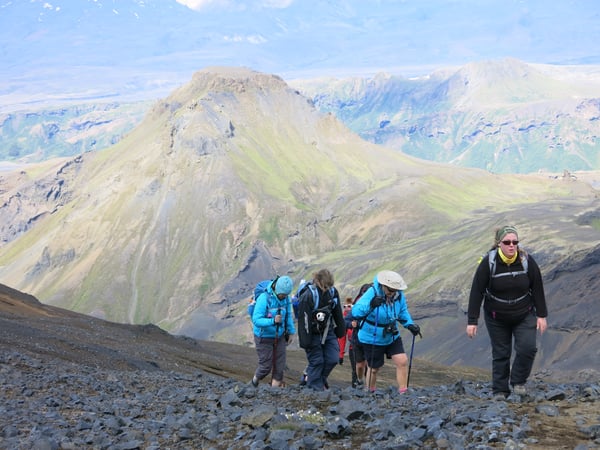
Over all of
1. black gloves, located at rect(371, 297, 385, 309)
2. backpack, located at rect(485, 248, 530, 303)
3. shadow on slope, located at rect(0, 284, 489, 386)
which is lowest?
shadow on slope, located at rect(0, 284, 489, 386)

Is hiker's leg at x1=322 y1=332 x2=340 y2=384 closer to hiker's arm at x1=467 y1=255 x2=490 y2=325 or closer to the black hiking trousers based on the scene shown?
the black hiking trousers

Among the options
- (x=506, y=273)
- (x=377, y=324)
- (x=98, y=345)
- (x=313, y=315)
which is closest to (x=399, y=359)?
(x=377, y=324)

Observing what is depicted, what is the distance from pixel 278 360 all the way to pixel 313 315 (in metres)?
2.46

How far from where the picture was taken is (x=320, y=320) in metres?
16.3

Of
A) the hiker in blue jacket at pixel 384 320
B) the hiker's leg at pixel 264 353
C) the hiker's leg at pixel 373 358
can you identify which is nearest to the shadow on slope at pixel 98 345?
the hiker's leg at pixel 264 353

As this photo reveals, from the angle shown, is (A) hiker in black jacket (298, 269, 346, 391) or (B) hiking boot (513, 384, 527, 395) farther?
(A) hiker in black jacket (298, 269, 346, 391)

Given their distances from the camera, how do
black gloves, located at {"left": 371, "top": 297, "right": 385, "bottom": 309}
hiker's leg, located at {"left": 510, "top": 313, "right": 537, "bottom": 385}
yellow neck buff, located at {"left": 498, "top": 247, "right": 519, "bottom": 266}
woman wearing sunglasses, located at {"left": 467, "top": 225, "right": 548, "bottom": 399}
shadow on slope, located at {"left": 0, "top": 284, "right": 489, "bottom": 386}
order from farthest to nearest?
1. shadow on slope, located at {"left": 0, "top": 284, "right": 489, "bottom": 386}
2. black gloves, located at {"left": 371, "top": 297, "right": 385, "bottom": 309}
3. hiker's leg, located at {"left": 510, "top": 313, "right": 537, "bottom": 385}
4. woman wearing sunglasses, located at {"left": 467, "top": 225, "right": 548, "bottom": 399}
5. yellow neck buff, located at {"left": 498, "top": 247, "right": 519, "bottom": 266}

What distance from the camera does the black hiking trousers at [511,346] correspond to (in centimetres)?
1397

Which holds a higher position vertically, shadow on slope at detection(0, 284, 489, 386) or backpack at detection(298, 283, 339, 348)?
backpack at detection(298, 283, 339, 348)

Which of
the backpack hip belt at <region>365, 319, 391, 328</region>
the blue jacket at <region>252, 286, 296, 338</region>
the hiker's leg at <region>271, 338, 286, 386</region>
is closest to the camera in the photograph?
the backpack hip belt at <region>365, 319, 391, 328</region>

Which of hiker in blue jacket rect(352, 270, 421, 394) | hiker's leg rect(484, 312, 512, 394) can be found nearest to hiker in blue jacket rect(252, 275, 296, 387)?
hiker in blue jacket rect(352, 270, 421, 394)

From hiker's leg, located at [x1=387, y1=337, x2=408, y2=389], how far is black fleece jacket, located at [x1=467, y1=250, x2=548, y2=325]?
3.12 m

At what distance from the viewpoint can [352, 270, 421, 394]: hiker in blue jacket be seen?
52.6ft

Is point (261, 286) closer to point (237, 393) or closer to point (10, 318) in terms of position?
point (237, 393)
